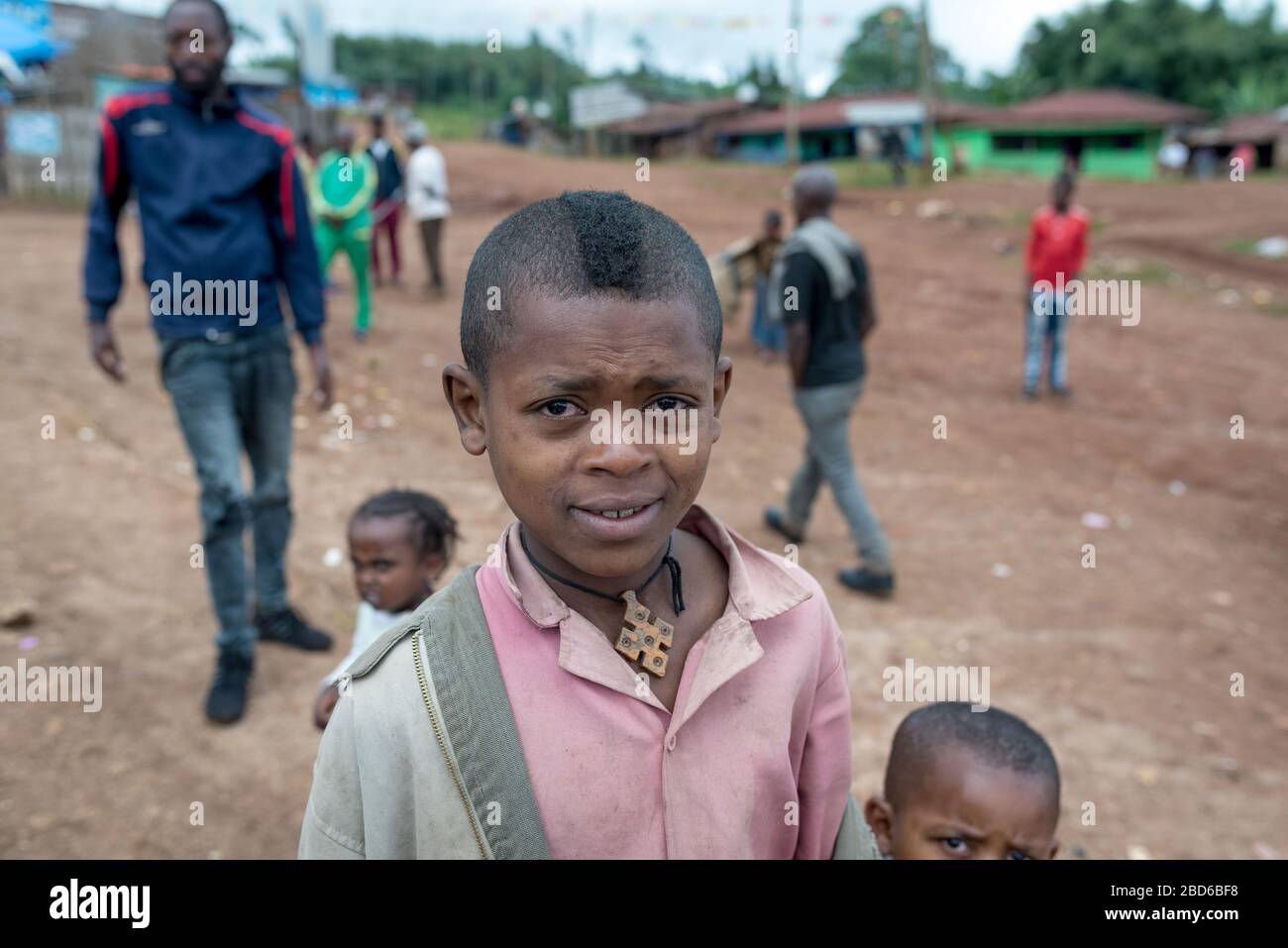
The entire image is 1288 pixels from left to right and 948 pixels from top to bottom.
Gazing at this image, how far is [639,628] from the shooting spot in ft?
4.20

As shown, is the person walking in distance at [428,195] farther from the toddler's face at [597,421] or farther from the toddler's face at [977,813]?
the toddler's face at [597,421]

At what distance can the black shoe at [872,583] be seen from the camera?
4520mm

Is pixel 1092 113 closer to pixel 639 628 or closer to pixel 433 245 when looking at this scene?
pixel 433 245

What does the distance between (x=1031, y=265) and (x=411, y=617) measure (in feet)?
25.2

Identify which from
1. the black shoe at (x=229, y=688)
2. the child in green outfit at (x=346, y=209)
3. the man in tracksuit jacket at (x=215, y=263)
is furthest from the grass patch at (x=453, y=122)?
the black shoe at (x=229, y=688)

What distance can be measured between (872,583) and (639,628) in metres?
3.44

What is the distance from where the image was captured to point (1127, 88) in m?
34.9

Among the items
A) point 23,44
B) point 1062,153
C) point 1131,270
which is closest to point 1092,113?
point 1062,153

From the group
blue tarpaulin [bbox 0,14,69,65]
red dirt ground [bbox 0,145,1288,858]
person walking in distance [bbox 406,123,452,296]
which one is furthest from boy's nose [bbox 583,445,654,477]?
blue tarpaulin [bbox 0,14,69,65]

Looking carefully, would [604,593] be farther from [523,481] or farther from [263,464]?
[263,464]

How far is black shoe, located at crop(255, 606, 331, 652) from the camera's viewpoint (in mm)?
3684

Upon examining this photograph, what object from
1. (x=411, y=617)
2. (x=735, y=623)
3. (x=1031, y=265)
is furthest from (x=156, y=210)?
(x=1031, y=265)

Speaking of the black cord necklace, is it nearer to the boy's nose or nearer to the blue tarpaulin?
the boy's nose

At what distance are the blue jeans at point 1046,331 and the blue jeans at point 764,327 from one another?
204cm
